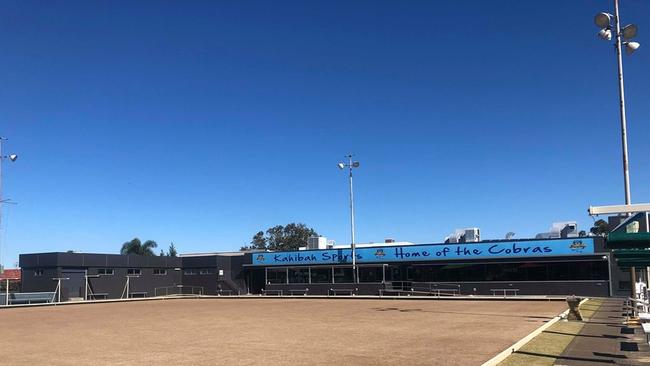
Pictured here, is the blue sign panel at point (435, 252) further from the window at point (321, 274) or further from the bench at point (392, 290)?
the bench at point (392, 290)

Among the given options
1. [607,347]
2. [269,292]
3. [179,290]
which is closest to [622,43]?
[607,347]

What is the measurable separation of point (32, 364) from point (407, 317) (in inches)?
628

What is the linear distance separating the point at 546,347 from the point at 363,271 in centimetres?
3974

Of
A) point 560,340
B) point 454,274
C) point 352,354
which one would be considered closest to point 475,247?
point 454,274

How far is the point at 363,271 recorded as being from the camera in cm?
5369

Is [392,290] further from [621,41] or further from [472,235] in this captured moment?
[621,41]

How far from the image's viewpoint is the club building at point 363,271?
4397 cm

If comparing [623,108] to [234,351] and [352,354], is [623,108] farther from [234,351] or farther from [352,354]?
[234,351]

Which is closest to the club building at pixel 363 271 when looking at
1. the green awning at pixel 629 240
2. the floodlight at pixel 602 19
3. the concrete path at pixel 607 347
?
the concrete path at pixel 607 347

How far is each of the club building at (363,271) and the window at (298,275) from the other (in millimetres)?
94

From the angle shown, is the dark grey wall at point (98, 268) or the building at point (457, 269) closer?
the building at point (457, 269)

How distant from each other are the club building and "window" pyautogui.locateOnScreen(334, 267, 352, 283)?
0.09 meters

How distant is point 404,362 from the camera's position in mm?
12461

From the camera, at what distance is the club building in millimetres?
43969
